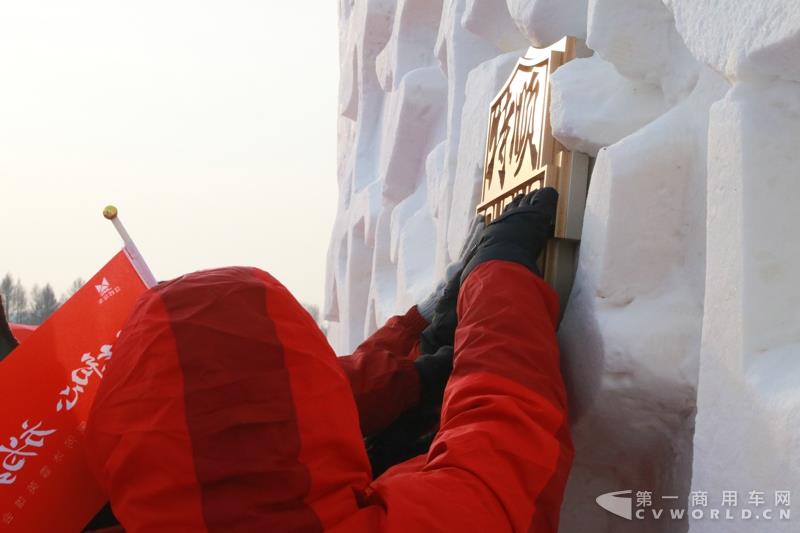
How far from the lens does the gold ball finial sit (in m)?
0.90

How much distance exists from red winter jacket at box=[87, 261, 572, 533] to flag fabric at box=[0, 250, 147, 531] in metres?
0.08

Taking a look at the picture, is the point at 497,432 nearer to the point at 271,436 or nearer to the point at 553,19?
the point at 271,436

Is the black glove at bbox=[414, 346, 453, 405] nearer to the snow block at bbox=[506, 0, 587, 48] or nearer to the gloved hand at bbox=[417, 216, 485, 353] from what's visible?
the gloved hand at bbox=[417, 216, 485, 353]

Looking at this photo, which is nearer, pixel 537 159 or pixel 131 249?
pixel 131 249

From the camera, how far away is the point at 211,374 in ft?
2.13

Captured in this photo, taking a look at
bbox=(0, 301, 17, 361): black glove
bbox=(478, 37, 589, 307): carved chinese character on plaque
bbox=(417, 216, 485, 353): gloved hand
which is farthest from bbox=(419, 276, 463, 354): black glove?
bbox=(0, 301, 17, 361): black glove

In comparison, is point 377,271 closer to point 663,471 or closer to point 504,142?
point 504,142

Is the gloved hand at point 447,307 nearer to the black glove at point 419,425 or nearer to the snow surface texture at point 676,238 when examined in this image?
the black glove at point 419,425

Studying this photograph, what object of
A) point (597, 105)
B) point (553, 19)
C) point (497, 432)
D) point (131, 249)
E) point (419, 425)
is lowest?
point (419, 425)

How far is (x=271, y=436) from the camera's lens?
646mm

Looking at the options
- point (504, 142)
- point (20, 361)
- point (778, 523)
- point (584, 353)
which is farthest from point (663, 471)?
point (20, 361)

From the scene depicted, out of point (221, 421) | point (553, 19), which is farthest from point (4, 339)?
point (553, 19)

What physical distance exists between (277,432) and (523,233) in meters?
0.40

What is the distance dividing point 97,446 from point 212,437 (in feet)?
0.31
